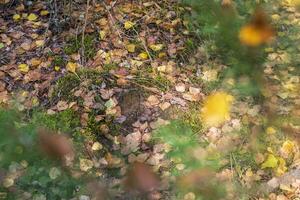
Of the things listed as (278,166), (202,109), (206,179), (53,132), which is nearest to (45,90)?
(53,132)

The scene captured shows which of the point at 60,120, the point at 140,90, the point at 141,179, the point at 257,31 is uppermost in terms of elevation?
the point at 257,31

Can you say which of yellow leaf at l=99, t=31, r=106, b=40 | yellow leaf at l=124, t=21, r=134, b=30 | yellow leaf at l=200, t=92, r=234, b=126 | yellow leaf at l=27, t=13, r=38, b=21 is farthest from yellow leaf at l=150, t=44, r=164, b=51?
yellow leaf at l=27, t=13, r=38, b=21

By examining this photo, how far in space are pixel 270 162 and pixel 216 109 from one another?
0.62 m

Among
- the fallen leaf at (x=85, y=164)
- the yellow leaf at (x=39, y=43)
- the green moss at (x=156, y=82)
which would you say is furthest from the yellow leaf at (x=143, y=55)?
the fallen leaf at (x=85, y=164)

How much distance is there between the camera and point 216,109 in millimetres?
3529

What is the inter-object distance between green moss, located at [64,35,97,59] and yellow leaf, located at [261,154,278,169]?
69.1 inches

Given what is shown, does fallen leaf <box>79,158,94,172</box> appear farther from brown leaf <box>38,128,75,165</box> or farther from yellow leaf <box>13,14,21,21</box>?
yellow leaf <box>13,14,21,21</box>

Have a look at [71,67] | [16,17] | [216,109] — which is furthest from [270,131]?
[16,17]

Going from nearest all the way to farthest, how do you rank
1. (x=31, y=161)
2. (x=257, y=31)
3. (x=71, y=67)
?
(x=31, y=161), (x=71, y=67), (x=257, y=31)

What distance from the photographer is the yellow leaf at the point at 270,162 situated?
3138 millimetres

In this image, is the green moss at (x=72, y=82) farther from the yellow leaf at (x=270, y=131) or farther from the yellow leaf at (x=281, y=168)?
the yellow leaf at (x=281, y=168)

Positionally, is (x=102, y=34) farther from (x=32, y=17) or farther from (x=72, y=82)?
(x=32, y=17)

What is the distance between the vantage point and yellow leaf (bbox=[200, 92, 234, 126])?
346 centimetres

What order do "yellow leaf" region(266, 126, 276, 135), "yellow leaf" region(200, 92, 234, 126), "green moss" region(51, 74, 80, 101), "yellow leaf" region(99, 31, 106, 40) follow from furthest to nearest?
"yellow leaf" region(99, 31, 106, 40) → "green moss" region(51, 74, 80, 101) → "yellow leaf" region(200, 92, 234, 126) → "yellow leaf" region(266, 126, 276, 135)
